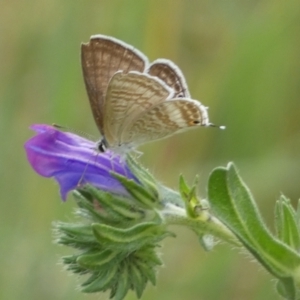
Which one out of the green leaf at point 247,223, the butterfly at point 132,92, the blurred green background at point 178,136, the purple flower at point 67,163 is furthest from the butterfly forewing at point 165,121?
the blurred green background at point 178,136

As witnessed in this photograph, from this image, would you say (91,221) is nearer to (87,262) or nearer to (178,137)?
(87,262)

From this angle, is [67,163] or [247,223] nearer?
[247,223]

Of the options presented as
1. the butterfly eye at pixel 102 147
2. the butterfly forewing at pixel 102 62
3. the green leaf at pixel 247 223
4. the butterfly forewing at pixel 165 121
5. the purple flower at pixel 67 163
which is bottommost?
the green leaf at pixel 247 223

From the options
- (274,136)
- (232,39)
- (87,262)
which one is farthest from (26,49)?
(87,262)

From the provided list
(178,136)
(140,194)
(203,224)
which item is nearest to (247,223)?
(203,224)

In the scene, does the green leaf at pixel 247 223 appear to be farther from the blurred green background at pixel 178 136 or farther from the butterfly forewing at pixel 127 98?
the blurred green background at pixel 178 136

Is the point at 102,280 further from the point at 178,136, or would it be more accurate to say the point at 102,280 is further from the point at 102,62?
the point at 178,136
